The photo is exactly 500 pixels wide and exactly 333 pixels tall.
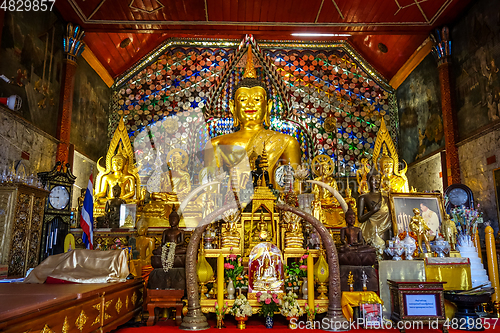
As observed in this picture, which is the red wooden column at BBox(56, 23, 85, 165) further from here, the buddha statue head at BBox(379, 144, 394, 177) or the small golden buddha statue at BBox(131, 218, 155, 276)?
the buddha statue head at BBox(379, 144, 394, 177)

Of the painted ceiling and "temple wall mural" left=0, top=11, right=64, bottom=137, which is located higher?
the painted ceiling

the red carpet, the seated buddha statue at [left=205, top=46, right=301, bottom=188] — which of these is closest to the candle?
the red carpet

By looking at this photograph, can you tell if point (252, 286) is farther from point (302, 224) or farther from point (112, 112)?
point (112, 112)

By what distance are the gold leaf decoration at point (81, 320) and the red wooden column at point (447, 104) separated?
18.8 feet

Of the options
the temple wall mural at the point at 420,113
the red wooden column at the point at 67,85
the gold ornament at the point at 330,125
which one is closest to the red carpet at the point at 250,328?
the red wooden column at the point at 67,85

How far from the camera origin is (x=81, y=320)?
8.55 ft

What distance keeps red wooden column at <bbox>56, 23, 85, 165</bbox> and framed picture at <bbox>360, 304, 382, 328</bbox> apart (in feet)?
16.8

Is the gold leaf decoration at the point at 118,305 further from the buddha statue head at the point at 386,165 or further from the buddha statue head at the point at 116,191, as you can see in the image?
the buddha statue head at the point at 386,165

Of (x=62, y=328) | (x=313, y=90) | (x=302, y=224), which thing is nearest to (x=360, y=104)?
(x=313, y=90)

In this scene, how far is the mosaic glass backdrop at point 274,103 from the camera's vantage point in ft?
28.0

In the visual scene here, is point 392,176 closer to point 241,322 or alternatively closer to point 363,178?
point 363,178

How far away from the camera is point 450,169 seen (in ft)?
20.8

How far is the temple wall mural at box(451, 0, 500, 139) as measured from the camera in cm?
561

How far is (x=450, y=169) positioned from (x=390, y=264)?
10.2 ft
